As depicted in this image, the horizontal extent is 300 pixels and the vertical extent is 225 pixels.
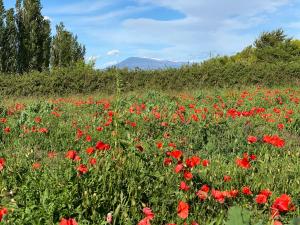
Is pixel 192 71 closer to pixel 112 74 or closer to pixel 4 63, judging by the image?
pixel 112 74

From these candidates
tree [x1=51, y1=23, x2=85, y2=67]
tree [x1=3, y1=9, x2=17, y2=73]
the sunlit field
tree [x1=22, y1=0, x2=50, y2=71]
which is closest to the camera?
the sunlit field

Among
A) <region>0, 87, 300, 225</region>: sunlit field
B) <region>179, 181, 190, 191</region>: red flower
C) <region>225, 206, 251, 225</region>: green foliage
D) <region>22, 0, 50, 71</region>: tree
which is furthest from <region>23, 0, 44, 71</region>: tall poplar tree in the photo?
<region>225, 206, 251, 225</region>: green foliage

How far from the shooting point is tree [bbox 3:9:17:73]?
2805cm

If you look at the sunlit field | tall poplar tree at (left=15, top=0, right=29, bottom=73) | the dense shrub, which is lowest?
the sunlit field

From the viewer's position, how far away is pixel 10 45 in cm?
2828

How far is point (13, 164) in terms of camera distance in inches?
144

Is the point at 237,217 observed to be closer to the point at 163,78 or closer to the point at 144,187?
the point at 144,187

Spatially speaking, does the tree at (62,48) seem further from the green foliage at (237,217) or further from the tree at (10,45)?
the green foliage at (237,217)

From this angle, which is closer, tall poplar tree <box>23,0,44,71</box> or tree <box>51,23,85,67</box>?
tall poplar tree <box>23,0,44,71</box>

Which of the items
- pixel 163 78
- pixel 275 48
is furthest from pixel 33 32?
pixel 275 48

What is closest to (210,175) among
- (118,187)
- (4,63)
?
(118,187)

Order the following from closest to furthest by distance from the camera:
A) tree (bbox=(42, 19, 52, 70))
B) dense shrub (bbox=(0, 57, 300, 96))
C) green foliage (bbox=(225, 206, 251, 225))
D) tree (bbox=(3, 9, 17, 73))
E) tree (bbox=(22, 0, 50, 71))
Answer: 1. green foliage (bbox=(225, 206, 251, 225))
2. dense shrub (bbox=(0, 57, 300, 96))
3. tree (bbox=(3, 9, 17, 73))
4. tree (bbox=(22, 0, 50, 71))
5. tree (bbox=(42, 19, 52, 70))

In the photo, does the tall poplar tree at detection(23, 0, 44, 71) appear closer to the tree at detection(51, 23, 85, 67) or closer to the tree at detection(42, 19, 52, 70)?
the tree at detection(42, 19, 52, 70)

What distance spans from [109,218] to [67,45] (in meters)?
34.9
